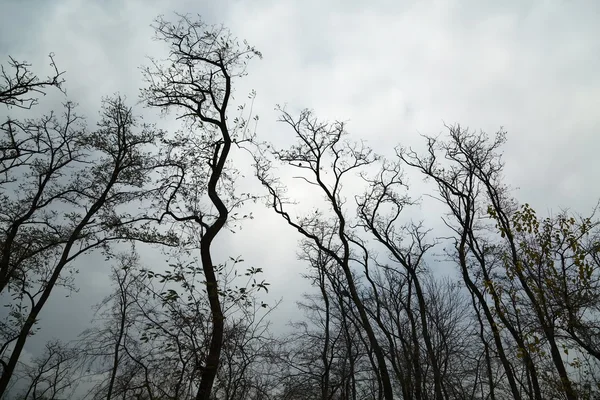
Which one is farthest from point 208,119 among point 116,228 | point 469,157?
point 469,157

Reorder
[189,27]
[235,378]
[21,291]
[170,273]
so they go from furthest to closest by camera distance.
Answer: [21,291]
[189,27]
[235,378]
[170,273]

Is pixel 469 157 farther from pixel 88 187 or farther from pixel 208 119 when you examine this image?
pixel 88 187

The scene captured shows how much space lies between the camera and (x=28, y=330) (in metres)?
9.48

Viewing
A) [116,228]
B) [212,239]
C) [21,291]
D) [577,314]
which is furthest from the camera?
[116,228]

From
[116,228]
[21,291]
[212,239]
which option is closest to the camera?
[212,239]

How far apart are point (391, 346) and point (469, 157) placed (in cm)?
846

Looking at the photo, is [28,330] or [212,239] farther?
[28,330]

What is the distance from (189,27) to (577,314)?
36.6 feet

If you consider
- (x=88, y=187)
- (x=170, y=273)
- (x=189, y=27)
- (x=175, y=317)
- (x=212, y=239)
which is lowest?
(x=175, y=317)

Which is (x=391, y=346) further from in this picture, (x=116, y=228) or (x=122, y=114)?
(x=122, y=114)

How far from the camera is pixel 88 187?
12469 millimetres

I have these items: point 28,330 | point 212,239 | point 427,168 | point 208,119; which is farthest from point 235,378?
point 427,168

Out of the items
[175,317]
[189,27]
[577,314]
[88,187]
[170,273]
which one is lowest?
[175,317]

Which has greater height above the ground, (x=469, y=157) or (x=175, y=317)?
(x=469, y=157)
